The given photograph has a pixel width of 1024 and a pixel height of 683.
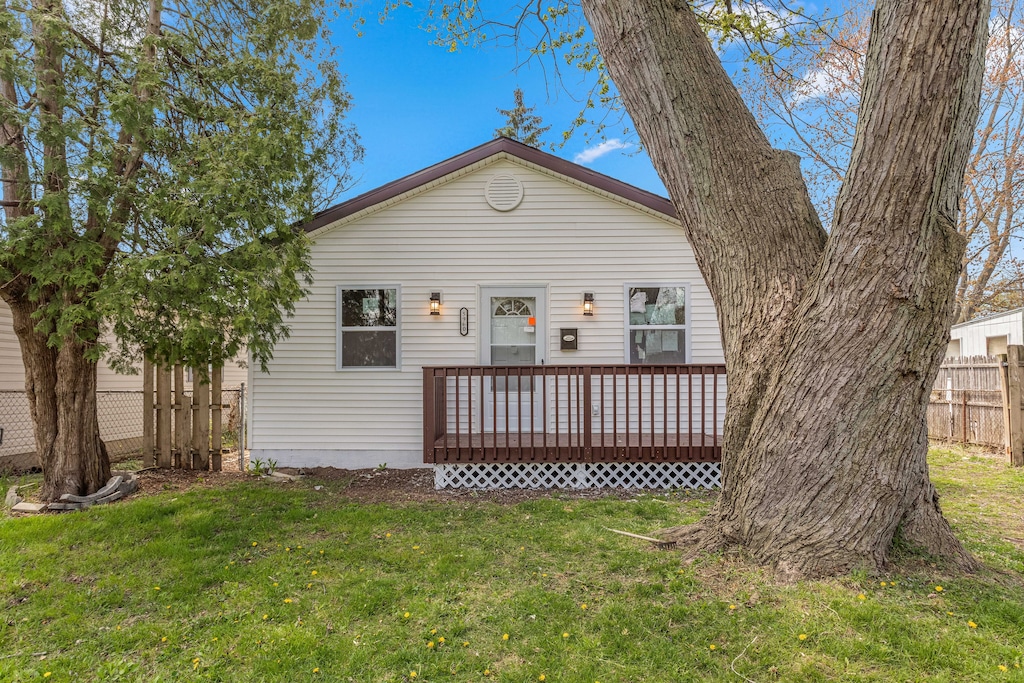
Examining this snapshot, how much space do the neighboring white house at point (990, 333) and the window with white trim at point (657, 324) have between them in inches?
285

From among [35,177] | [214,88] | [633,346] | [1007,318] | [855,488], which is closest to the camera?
[855,488]

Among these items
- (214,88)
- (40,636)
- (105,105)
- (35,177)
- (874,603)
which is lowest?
(40,636)

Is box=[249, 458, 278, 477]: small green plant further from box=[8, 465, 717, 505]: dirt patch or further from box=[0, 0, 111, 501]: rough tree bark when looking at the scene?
box=[0, 0, 111, 501]: rough tree bark

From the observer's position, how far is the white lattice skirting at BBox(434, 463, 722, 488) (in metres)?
5.90

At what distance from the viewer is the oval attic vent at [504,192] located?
684 centimetres

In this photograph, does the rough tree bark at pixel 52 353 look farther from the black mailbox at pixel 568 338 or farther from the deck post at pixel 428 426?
the black mailbox at pixel 568 338

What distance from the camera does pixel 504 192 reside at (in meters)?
6.85

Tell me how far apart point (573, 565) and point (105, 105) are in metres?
5.82

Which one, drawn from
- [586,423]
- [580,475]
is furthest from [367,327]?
[580,475]

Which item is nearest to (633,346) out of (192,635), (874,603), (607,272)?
(607,272)

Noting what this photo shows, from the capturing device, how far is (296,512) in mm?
4840

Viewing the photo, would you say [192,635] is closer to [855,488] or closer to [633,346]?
[855,488]

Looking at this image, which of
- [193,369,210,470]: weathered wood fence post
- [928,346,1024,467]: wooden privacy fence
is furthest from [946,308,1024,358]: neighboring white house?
[193,369,210,470]: weathered wood fence post

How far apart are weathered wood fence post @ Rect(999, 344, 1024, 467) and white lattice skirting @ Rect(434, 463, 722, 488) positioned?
161 inches
